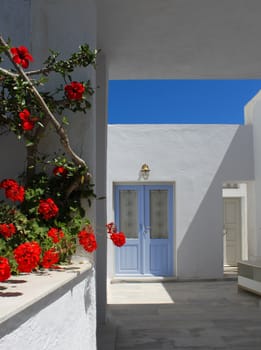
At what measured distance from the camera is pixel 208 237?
9.48 meters

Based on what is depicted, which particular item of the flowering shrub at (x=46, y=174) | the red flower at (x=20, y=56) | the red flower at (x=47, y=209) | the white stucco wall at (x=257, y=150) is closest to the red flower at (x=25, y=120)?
the flowering shrub at (x=46, y=174)

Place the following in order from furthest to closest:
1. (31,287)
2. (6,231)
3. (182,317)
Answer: (182,317) < (6,231) < (31,287)

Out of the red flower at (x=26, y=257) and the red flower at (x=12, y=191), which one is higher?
the red flower at (x=12, y=191)

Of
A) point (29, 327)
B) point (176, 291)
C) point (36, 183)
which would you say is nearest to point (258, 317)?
point (176, 291)

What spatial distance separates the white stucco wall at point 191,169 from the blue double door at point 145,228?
0.23m

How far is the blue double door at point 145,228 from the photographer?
31.5 ft

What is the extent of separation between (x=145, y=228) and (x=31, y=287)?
759 centimetres

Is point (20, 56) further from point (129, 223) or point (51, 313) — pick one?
point (129, 223)

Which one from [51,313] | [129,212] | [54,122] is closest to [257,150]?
[129,212]

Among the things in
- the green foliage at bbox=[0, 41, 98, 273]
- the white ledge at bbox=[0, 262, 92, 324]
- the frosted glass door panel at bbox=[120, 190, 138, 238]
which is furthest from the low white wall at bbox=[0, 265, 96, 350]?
the frosted glass door panel at bbox=[120, 190, 138, 238]

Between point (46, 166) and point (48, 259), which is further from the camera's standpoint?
point (46, 166)

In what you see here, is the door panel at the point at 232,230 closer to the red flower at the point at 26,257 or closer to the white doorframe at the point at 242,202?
the white doorframe at the point at 242,202

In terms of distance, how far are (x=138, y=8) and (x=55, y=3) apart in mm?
933

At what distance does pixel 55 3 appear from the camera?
3566 mm
